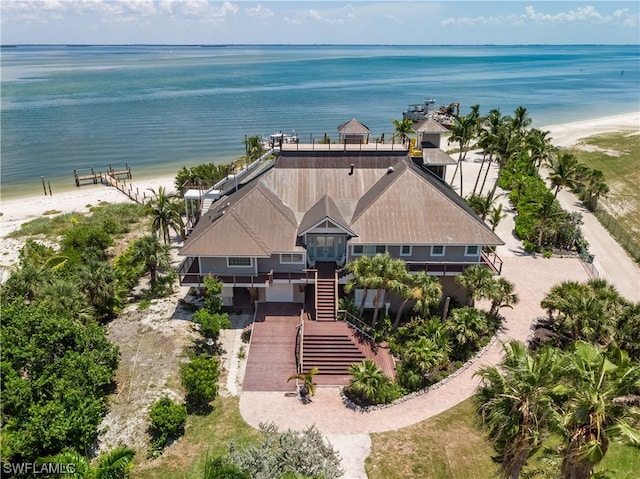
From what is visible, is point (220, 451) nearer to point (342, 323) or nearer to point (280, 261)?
point (342, 323)

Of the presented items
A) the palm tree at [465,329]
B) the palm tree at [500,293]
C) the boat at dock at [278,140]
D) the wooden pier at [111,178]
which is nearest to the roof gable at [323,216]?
the boat at dock at [278,140]

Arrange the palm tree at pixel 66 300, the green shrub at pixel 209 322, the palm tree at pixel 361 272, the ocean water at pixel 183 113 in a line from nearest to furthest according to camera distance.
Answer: the palm tree at pixel 66 300 → the palm tree at pixel 361 272 → the green shrub at pixel 209 322 → the ocean water at pixel 183 113

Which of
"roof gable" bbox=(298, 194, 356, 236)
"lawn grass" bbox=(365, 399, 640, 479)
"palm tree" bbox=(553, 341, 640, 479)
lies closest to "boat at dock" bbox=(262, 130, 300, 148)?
"roof gable" bbox=(298, 194, 356, 236)

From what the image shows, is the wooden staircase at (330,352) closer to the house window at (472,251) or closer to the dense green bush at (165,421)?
the dense green bush at (165,421)

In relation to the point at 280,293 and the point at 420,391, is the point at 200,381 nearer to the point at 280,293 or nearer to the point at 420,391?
the point at 280,293

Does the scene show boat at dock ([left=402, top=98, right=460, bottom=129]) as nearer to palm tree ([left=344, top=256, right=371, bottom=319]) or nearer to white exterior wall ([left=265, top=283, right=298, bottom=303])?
white exterior wall ([left=265, top=283, right=298, bottom=303])

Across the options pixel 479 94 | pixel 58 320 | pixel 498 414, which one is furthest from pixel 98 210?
pixel 479 94

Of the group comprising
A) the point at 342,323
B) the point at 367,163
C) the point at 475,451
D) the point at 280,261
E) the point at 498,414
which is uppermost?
the point at 367,163
